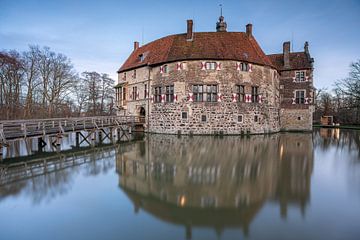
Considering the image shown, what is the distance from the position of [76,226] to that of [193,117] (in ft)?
56.1

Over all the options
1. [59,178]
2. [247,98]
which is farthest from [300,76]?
[59,178]

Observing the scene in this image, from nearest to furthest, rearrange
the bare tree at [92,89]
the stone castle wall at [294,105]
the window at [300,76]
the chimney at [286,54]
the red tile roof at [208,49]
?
the red tile roof at [208,49]
the stone castle wall at [294,105]
the window at [300,76]
the chimney at [286,54]
the bare tree at [92,89]

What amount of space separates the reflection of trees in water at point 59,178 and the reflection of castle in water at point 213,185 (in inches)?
35.2

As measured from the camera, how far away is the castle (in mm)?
21328

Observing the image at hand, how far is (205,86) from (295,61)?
543 inches

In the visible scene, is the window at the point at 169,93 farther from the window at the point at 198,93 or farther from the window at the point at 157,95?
the window at the point at 198,93

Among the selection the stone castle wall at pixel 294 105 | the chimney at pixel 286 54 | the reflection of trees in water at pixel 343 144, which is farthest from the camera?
the chimney at pixel 286 54

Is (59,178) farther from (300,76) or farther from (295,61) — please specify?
(295,61)

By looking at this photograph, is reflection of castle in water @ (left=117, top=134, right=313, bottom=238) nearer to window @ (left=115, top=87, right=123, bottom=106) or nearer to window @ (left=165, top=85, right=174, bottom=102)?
window @ (left=165, top=85, right=174, bottom=102)

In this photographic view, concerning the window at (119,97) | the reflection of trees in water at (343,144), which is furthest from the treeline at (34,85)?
the reflection of trees in water at (343,144)

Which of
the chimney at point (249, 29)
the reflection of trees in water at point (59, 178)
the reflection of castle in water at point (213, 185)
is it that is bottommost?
the reflection of trees in water at point (59, 178)

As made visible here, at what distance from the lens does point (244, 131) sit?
21.8m

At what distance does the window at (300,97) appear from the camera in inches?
1094

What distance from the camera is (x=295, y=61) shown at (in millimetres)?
28531
